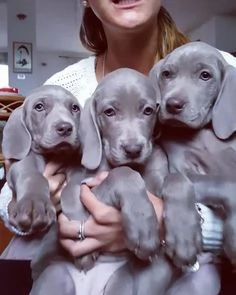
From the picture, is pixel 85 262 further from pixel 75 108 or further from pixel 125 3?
pixel 125 3

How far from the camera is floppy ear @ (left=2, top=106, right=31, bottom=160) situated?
140cm

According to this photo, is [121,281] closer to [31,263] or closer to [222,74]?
[31,263]

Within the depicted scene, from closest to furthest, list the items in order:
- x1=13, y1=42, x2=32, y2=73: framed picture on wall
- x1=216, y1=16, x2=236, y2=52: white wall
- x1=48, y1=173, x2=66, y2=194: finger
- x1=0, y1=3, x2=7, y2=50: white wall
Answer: x1=48, y1=173, x2=66, y2=194: finger, x1=13, y1=42, x2=32, y2=73: framed picture on wall, x1=0, y1=3, x2=7, y2=50: white wall, x1=216, y1=16, x2=236, y2=52: white wall

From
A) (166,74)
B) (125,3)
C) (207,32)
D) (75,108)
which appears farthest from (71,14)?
(166,74)

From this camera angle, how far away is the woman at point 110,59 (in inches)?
50.0

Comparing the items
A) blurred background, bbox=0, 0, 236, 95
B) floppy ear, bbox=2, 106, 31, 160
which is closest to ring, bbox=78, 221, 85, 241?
floppy ear, bbox=2, 106, 31, 160

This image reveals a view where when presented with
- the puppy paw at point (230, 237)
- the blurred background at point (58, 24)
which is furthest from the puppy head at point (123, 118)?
the blurred background at point (58, 24)

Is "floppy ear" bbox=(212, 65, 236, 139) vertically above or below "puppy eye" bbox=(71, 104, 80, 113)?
above

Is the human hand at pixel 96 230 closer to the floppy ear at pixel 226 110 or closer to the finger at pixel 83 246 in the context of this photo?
the finger at pixel 83 246

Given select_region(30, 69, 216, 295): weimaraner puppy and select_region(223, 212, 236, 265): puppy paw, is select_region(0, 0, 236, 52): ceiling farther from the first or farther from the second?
select_region(223, 212, 236, 265): puppy paw

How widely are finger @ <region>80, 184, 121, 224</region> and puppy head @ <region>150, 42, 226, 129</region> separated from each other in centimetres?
22

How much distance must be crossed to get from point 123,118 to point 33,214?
0.28m

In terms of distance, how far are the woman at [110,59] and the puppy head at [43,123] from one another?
0.08 m

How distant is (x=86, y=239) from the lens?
4.20ft
